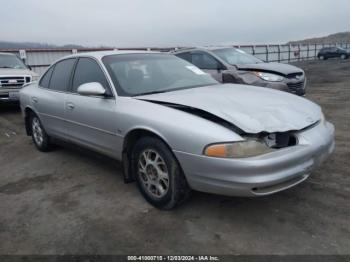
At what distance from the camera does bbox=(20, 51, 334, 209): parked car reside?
293cm

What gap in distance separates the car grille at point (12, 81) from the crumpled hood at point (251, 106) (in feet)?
23.6

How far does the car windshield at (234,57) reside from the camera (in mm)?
8734

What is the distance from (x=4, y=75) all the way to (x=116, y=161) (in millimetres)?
7010

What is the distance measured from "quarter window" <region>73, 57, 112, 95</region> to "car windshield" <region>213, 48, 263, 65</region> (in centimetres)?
471

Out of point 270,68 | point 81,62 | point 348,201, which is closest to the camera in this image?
point 348,201

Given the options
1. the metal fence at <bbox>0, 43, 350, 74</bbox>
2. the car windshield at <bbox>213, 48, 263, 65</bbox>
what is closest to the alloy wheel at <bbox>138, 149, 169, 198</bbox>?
the car windshield at <bbox>213, 48, 263, 65</bbox>

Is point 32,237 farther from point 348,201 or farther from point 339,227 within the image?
point 348,201

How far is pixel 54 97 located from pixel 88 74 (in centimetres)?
82

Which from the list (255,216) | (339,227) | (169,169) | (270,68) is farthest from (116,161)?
(270,68)

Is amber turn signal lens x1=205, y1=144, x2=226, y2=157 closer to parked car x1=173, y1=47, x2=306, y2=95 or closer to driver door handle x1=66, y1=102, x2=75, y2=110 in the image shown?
driver door handle x1=66, y1=102, x2=75, y2=110

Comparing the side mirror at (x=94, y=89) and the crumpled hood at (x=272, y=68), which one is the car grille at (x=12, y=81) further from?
the side mirror at (x=94, y=89)

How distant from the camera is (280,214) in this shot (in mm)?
3318

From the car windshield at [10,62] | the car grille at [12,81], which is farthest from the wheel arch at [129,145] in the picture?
the car windshield at [10,62]

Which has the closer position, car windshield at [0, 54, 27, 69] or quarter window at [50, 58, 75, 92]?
quarter window at [50, 58, 75, 92]
